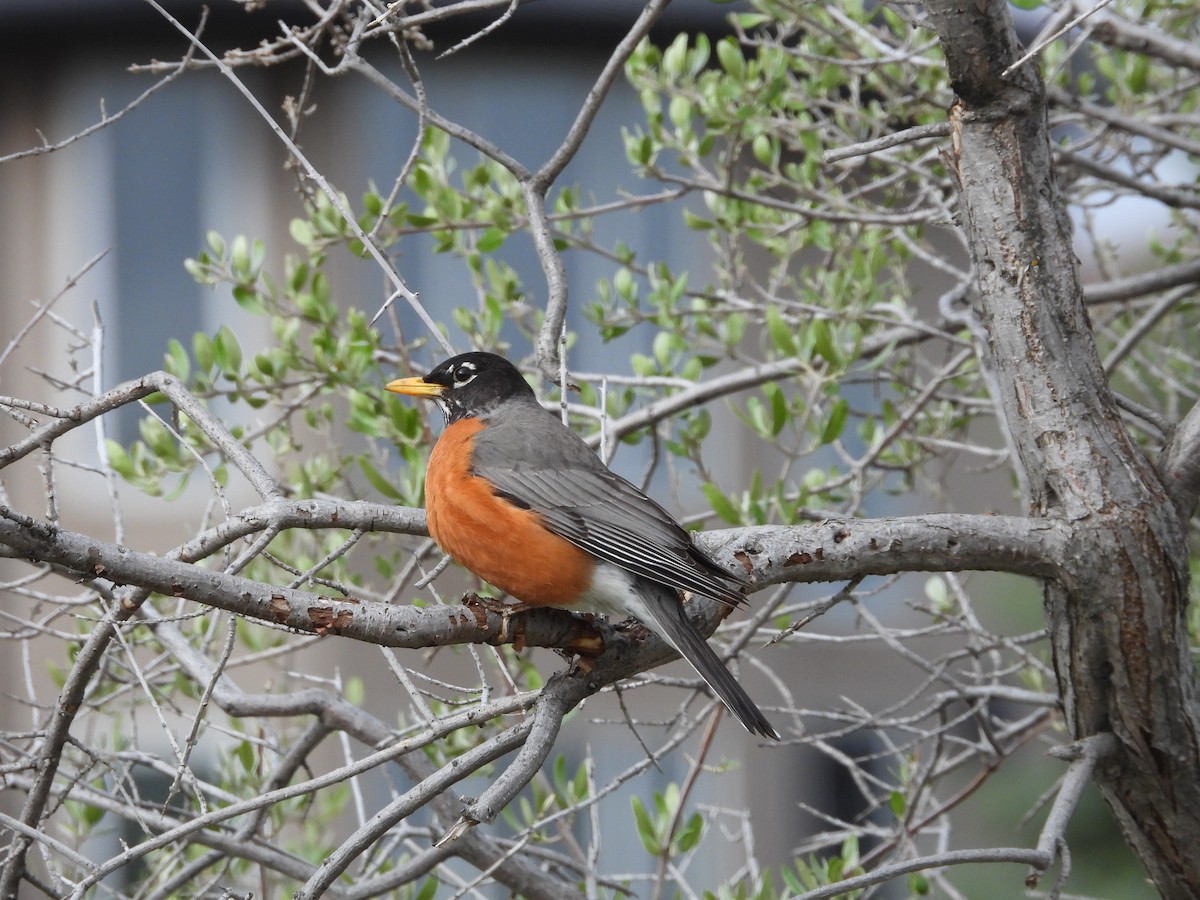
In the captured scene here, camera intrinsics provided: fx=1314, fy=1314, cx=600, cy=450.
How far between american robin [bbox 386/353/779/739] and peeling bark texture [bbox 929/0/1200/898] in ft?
2.61

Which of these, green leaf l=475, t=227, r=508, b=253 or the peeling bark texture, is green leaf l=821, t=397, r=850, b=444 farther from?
green leaf l=475, t=227, r=508, b=253

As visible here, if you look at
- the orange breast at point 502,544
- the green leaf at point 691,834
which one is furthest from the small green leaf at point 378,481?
the green leaf at point 691,834

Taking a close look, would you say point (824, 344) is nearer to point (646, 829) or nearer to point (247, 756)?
point (646, 829)

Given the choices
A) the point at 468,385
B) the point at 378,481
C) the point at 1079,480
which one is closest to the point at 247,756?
the point at 378,481

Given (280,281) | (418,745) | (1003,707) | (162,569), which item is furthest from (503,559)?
(1003,707)

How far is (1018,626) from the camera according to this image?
1239 centimetres

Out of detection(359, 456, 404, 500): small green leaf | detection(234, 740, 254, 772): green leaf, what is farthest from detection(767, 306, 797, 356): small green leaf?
detection(234, 740, 254, 772): green leaf

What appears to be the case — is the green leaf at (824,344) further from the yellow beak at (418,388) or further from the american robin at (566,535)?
the yellow beak at (418,388)

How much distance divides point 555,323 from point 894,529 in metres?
1.06

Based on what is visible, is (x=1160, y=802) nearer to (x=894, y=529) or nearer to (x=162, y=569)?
(x=894, y=529)

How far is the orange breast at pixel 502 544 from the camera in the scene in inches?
126

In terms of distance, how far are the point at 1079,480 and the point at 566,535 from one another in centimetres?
123

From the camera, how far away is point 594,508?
3463 mm

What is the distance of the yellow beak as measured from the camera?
424 centimetres
